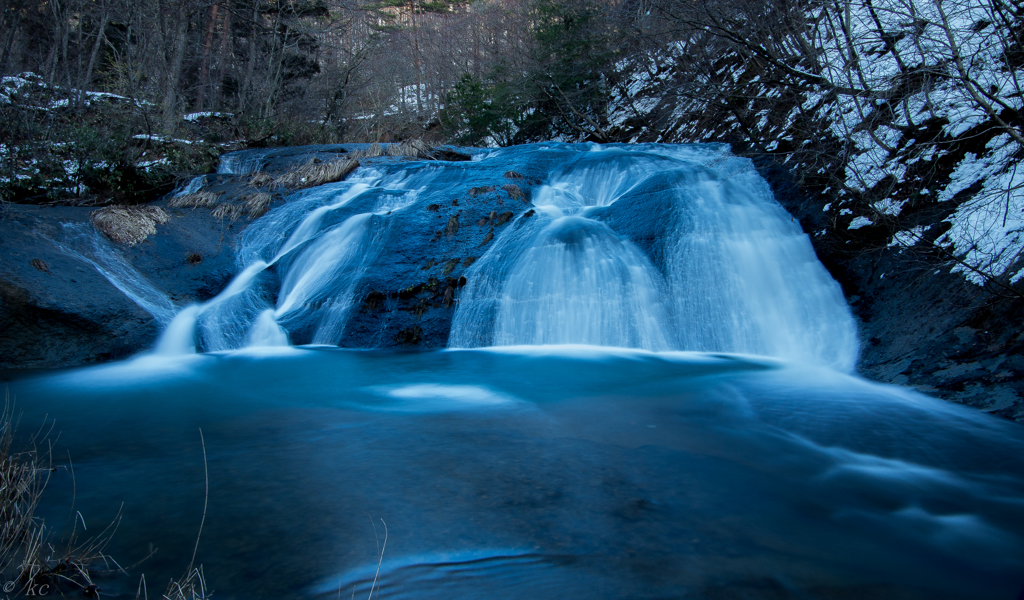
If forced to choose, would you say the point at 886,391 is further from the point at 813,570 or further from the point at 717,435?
the point at 813,570

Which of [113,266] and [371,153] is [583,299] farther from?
[371,153]

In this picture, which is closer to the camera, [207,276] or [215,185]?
[207,276]

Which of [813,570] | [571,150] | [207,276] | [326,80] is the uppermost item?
[326,80]

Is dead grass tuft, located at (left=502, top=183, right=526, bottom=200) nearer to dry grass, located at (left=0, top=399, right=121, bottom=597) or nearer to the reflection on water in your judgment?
the reflection on water

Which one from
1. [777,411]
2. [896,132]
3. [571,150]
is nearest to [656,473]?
[777,411]

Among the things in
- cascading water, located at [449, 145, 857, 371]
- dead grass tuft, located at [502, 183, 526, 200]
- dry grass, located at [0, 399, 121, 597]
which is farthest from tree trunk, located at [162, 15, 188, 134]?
dry grass, located at [0, 399, 121, 597]

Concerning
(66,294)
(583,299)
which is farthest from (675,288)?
(66,294)

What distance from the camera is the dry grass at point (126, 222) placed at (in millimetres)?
8305

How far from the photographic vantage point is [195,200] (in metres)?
10.2

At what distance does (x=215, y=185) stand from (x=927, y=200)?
12108 mm

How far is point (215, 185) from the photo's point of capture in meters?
11.1

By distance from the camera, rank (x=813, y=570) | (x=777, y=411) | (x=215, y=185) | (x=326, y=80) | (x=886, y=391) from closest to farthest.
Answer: (x=813, y=570), (x=777, y=411), (x=886, y=391), (x=215, y=185), (x=326, y=80)

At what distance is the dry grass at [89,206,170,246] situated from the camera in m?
8.30

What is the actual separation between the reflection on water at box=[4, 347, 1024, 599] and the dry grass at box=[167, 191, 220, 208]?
17.1ft
